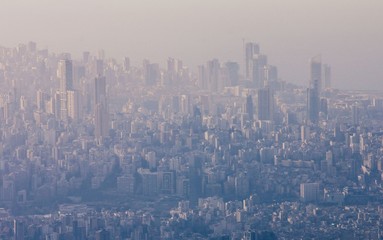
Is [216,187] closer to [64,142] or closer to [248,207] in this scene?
[248,207]

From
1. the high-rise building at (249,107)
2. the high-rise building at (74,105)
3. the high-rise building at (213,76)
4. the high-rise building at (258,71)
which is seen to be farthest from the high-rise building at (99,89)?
the high-rise building at (258,71)

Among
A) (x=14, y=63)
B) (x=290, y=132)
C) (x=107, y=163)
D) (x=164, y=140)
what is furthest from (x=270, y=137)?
(x=14, y=63)

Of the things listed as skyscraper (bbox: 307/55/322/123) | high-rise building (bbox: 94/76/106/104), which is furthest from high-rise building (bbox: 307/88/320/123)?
high-rise building (bbox: 94/76/106/104)

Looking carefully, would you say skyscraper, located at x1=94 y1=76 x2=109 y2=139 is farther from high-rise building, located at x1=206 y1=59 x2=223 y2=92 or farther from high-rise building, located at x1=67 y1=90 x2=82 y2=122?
high-rise building, located at x1=206 y1=59 x2=223 y2=92

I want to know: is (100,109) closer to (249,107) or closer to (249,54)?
(249,107)

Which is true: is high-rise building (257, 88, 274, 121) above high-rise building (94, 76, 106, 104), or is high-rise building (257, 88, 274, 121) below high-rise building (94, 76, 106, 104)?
below

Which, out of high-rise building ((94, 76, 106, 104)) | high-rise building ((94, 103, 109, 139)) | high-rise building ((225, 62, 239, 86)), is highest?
high-rise building ((225, 62, 239, 86))

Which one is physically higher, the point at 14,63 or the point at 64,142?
the point at 14,63

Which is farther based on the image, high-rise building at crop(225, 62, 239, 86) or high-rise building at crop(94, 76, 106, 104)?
high-rise building at crop(225, 62, 239, 86)
